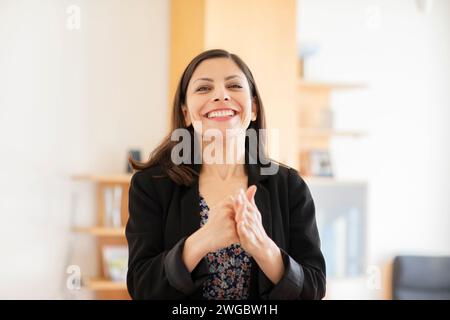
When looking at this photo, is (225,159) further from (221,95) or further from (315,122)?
(315,122)

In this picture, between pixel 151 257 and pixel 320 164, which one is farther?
pixel 320 164

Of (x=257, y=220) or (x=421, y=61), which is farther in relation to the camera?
(x=421, y=61)

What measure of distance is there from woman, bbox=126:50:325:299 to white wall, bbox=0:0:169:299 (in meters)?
2.27

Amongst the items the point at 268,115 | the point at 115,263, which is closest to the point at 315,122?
the point at 268,115

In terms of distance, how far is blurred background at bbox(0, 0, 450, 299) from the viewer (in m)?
3.15

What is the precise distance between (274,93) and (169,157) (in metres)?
2.29

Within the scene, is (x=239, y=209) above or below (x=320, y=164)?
above

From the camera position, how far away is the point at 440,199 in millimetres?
4082

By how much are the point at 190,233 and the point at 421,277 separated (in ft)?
10.3

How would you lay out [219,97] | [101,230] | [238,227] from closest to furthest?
[238,227] → [219,97] → [101,230]

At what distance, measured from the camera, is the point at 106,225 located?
3217 mm
